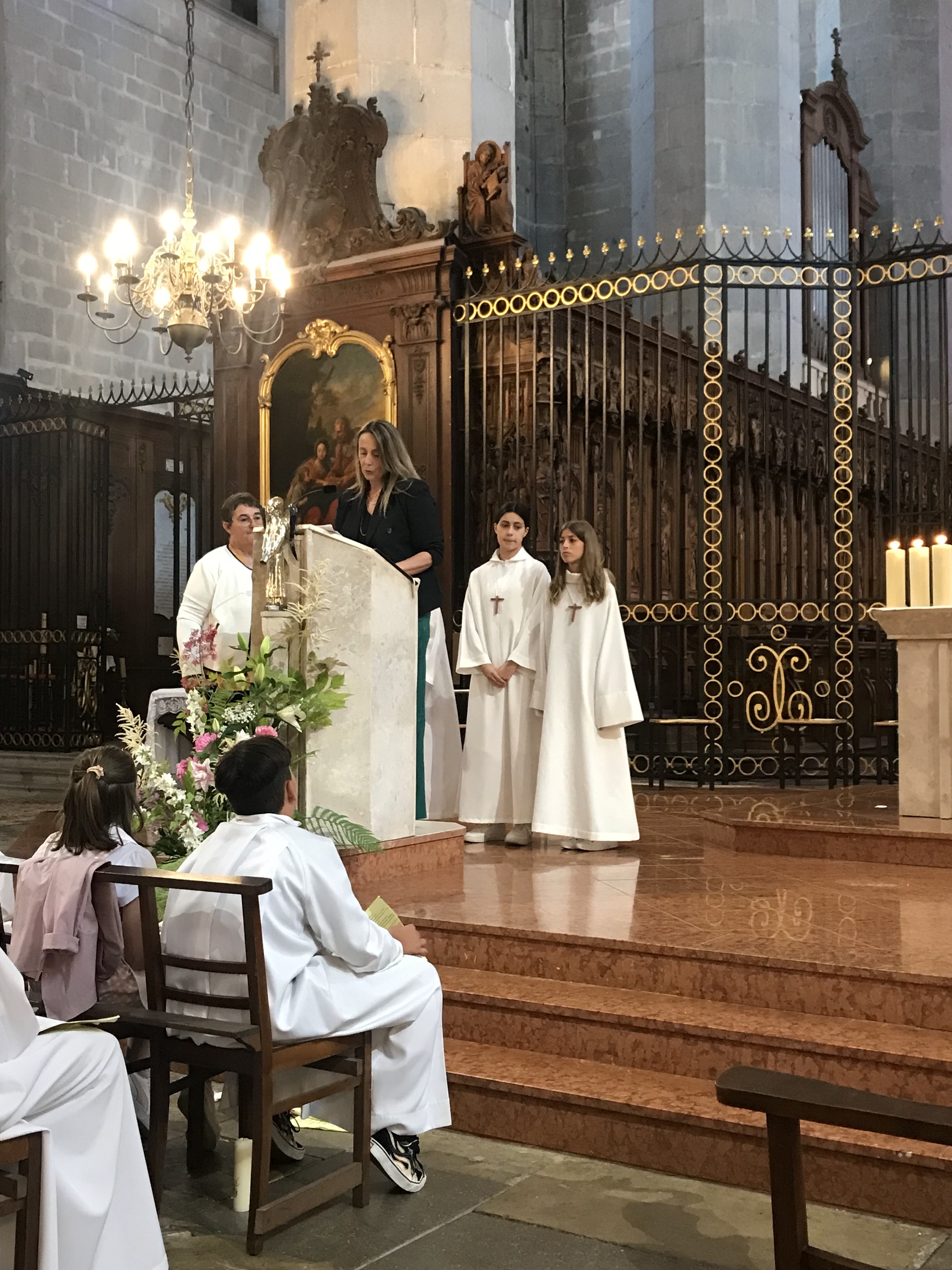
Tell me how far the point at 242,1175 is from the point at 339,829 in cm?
188

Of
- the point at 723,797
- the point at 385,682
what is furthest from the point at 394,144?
the point at 385,682

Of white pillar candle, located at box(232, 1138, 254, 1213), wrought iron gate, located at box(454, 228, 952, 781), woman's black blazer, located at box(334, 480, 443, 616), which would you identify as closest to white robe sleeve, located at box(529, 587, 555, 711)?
woman's black blazer, located at box(334, 480, 443, 616)

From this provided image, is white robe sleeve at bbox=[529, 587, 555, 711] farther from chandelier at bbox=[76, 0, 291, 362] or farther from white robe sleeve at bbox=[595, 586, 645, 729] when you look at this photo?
chandelier at bbox=[76, 0, 291, 362]

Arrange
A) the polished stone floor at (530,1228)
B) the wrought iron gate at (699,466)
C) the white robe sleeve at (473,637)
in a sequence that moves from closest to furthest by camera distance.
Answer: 1. the polished stone floor at (530,1228)
2. the white robe sleeve at (473,637)
3. the wrought iron gate at (699,466)

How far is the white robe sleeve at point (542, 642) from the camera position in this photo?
7.18 metres

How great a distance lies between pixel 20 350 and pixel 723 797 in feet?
34.2

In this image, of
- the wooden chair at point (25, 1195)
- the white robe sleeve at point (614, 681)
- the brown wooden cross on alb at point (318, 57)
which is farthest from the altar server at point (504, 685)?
the brown wooden cross on alb at point (318, 57)

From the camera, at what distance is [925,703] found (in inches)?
262

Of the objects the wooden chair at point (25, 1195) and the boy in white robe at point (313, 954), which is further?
the boy in white robe at point (313, 954)

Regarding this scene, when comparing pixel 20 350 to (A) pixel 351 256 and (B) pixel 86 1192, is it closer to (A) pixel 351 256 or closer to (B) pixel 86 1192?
(A) pixel 351 256

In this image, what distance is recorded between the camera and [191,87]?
17672 millimetres

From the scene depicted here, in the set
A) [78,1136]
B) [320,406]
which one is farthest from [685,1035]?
[320,406]

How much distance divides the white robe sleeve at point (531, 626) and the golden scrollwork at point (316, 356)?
9.50 ft

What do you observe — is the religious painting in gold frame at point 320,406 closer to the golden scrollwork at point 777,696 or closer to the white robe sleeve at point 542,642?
the white robe sleeve at point 542,642
